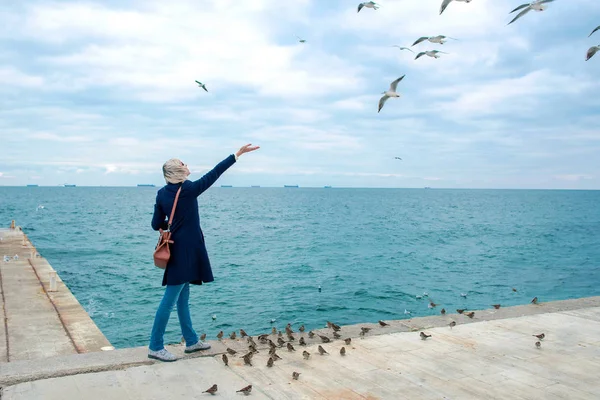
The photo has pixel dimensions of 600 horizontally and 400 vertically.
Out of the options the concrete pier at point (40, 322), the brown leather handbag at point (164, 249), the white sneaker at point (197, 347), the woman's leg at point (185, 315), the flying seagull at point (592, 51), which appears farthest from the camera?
the concrete pier at point (40, 322)

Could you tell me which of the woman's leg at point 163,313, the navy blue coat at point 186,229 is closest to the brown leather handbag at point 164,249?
the navy blue coat at point 186,229

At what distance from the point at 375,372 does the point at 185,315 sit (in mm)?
2356

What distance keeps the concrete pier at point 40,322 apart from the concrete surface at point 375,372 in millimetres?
1164

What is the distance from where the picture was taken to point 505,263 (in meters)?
34.8

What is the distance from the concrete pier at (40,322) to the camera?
29.7 feet

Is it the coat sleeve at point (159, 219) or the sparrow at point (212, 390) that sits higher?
the coat sleeve at point (159, 219)

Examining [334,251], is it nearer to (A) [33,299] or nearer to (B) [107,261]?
(B) [107,261]

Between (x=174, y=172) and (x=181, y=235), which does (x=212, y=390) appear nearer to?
(x=181, y=235)

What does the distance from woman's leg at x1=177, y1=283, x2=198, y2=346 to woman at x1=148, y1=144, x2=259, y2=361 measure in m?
0.11

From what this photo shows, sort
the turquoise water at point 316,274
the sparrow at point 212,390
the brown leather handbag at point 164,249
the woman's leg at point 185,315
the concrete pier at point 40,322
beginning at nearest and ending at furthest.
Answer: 1. the sparrow at point 212,390
2. the brown leather handbag at point 164,249
3. the woman's leg at point 185,315
4. the concrete pier at point 40,322
5. the turquoise water at point 316,274

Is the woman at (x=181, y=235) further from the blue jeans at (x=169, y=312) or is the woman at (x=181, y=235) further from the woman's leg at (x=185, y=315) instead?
the woman's leg at (x=185, y=315)

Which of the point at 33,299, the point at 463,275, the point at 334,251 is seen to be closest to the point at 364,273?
the point at 463,275

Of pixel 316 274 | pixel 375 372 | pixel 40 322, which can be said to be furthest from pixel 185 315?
pixel 316 274

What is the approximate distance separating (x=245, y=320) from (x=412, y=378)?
501 inches
